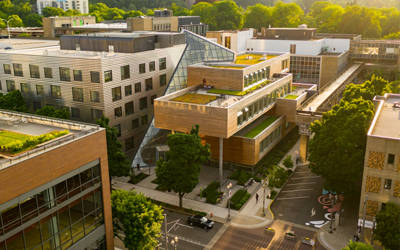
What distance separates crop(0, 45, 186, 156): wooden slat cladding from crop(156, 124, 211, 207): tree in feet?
53.8

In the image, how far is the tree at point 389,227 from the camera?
105 ft

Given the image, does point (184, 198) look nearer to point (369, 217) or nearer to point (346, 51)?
point (369, 217)

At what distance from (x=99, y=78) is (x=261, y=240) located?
3148 cm

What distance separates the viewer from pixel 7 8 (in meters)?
197

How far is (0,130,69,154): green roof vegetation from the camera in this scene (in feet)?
86.2

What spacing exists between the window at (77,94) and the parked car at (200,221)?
2596cm

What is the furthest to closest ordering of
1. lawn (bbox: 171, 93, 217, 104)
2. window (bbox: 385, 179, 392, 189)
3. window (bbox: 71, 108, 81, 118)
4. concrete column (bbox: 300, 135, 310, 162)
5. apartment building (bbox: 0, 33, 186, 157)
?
1. concrete column (bbox: 300, 135, 310, 162)
2. window (bbox: 71, 108, 81, 118)
3. apartment building (bbox: 0, 33, 186, 157)
4. lawn (bbox: 171, 93, 217, 104)
5. window (bbox: 385, 179, 392, 189)

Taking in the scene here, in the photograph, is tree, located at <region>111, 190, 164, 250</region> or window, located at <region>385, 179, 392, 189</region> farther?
window, located at <region>385, 179, 392, 189</region>

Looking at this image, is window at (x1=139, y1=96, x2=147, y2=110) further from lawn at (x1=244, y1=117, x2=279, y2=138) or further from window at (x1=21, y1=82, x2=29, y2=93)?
lawn at (x1=244, y1=117, x2=279, y2=138)

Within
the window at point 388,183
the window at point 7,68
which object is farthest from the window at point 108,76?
the window at point 388,183

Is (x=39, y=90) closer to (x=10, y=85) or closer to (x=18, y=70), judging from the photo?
(x=18, y=70)

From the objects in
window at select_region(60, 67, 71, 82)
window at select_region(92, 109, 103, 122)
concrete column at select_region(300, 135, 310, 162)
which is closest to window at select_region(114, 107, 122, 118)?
window at select_region(92, 109, 103, 122)

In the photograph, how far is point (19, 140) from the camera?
1095 inches

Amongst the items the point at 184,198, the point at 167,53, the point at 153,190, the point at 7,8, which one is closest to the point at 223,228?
the point at 184,198
